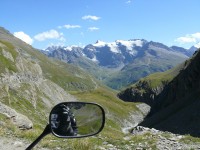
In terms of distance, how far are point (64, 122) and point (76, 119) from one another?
1.68ft

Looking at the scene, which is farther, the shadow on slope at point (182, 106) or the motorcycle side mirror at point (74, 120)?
the shadow on slope at point (182, 106)

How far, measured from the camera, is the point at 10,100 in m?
71.0

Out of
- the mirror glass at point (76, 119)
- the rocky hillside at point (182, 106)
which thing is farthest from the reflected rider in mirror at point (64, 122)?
the rocky hillside at point (182, 106)

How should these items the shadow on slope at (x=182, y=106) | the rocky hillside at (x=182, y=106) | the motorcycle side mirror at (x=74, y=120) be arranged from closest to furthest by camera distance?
the motorcycle side mirror at (x=74, y=120)
the shadow on slope at (x=182, y=106)
the rocky hillside at (x=182, y=106)

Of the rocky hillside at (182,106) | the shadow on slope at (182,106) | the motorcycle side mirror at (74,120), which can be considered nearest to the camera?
the motorcycle side mirror at (74,120)

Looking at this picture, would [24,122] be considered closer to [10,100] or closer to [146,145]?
[146,145]

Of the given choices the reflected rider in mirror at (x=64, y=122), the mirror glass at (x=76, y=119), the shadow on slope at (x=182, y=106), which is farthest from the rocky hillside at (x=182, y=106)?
the reflected rider in mirror at (x=64, y=122)

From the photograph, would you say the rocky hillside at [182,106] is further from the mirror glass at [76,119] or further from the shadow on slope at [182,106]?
the mirror glass at [76,119]

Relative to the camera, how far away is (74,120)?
6703 mm

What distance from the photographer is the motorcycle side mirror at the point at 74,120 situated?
6.25 meters

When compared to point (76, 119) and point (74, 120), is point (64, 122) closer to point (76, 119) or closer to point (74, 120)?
point (74, 120)

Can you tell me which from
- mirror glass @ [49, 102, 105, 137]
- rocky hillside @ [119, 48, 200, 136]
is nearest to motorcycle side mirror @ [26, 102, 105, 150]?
mirror glass @ [49, 102, 105, 137]

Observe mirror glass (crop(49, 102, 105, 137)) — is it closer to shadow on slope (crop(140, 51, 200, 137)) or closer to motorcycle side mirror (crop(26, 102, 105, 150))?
motorcycle side mirror (crop(26, 102, 105, 150))

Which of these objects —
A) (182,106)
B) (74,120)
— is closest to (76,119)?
(74,120)
